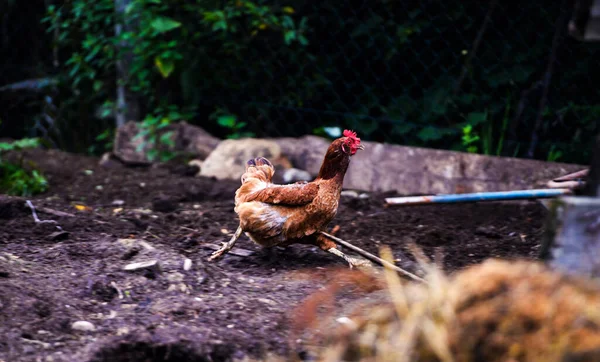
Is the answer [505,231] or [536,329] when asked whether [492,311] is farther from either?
[505,231]

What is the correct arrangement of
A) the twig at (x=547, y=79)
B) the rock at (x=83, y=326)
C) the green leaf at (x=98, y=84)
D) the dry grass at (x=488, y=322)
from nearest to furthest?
the dry grass at (x=488, y=322)
the rock at (x=83, y=326)
the twig at (x=547, y=79)
the green leaf at (x=98, y=84)

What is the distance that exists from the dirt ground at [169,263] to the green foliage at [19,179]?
0.19 meters

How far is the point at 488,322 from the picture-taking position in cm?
141

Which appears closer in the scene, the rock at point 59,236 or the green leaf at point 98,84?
the rock at point 59,236

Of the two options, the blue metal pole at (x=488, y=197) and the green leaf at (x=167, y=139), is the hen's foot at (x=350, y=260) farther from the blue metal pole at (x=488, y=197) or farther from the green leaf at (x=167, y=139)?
the green leaf at (x=167, y=139)

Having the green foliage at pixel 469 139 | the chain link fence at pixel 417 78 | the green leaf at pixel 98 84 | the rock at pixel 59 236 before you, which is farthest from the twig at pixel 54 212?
the green foliage at pixel 469 139

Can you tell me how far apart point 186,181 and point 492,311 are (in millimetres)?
3920

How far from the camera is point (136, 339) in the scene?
2.17 metres

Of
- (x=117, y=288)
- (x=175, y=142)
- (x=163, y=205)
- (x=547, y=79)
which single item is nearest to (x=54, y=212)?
(x=163, y=205)

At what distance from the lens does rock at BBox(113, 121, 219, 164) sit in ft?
19.4

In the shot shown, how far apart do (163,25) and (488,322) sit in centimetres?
458

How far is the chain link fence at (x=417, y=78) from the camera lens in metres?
4.90

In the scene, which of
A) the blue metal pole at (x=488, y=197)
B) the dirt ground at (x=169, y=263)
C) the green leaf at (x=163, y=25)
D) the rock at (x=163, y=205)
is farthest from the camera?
the green leaf at (x=163, y=25)

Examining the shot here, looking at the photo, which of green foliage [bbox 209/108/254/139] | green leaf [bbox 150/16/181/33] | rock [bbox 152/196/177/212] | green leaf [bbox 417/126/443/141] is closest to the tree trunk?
green leaf [bbox 150/16/181/33]
